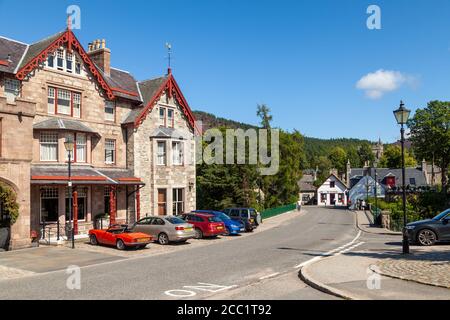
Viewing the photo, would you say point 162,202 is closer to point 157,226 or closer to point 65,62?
point 157,226

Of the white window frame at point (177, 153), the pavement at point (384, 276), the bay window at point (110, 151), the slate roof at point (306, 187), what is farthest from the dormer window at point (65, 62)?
the slate roof at point (306, 187)

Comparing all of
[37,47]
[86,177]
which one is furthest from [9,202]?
[37,47]

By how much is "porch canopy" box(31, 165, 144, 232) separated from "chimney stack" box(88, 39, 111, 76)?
8607 mm

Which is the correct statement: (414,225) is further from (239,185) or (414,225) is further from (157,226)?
(239,185)

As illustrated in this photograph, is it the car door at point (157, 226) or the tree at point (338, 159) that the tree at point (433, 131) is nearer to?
the car door at point (157, 226)

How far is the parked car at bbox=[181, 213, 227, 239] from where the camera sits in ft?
83.1

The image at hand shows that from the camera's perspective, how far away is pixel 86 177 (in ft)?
83.3

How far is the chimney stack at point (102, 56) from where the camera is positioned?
32.3 meters

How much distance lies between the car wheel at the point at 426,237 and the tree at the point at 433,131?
2167 inches

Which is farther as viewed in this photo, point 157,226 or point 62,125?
point 62,125

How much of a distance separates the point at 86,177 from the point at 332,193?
71.8 meters

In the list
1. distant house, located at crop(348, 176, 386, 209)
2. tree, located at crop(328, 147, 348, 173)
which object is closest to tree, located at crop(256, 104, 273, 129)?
distant house, located at crop(348, 176, 386, 209)
